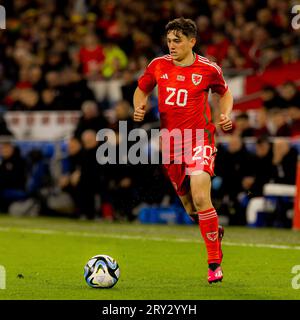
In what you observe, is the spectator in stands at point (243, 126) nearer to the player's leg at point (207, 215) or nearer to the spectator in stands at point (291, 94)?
the spectator in stands at point (291, 94)

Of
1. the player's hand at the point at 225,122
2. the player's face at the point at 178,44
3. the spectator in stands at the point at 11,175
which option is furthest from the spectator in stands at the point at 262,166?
the player's hand at the point at 225,122

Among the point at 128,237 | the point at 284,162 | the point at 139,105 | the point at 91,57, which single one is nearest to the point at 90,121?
the point at 284,162

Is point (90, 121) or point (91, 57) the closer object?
point (90, 121)

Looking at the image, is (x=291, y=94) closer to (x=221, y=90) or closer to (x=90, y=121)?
(x=90, y=121)

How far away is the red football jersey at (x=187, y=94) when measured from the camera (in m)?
9.43

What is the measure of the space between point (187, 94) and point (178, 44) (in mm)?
490

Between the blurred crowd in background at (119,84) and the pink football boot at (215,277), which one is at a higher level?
the blurred crowd in background at (119,84)

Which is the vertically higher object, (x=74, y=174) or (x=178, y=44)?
(x=178, y=44)

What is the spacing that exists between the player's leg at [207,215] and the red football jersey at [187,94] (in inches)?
18.7

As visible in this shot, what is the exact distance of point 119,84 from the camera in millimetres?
20406

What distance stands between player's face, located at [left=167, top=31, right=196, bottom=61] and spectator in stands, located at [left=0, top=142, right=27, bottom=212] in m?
8.71

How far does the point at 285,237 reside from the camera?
13.4m

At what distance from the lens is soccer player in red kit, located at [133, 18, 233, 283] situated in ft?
29.8

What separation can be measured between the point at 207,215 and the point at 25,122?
1187cm
